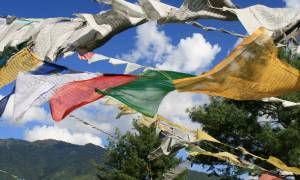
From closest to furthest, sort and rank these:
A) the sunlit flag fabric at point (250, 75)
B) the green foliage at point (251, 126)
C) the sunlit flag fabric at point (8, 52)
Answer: the sunlit flag fabric at point (250, 75) < the sunlit flag fabric at point (8, 52) < the green foliage at point (251, 126)

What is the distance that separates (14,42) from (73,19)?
0.86 metres

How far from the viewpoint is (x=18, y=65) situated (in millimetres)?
5707

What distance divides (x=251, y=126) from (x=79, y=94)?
21.4m

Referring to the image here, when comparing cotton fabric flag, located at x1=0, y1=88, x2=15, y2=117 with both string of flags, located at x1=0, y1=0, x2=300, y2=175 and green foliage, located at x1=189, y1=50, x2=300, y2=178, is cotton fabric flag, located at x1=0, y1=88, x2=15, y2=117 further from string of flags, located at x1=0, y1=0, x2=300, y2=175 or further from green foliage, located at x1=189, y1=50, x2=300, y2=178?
green foliage, located at x1=189, y1=50, x2=300, y2=178

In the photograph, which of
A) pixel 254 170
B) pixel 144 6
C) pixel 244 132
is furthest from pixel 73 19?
pixel 244 132

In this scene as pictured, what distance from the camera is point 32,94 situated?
4.54m

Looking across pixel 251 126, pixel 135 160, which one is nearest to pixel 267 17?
pixel 251 126

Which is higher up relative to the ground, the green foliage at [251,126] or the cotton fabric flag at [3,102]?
the cotton fabric flag at [3,102]

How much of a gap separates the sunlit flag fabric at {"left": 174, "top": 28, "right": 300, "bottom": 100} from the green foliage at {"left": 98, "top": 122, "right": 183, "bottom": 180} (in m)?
26.9

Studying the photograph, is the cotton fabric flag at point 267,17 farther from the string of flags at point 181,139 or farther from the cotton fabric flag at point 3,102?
the string of flags at point 181,139

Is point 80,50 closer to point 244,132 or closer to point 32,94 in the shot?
point 32,94

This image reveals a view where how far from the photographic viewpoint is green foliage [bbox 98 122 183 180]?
31.6 meters

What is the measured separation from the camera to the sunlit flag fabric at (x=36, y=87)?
4.38 metres

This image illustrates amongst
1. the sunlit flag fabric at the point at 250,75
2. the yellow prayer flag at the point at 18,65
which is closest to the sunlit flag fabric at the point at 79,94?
the sunlit flag fabric at the point at 250,75
